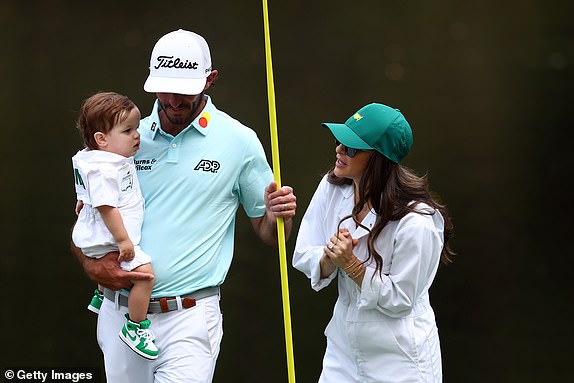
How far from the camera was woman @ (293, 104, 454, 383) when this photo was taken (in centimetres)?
381

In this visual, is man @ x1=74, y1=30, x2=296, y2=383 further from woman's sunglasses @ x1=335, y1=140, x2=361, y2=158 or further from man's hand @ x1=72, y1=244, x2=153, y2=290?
woman's sunglasses @ x1=335, y1=140, x2=361, y2=158

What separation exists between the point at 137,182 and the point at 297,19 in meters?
1.83

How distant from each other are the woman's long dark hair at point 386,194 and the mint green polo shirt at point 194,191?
0.48m

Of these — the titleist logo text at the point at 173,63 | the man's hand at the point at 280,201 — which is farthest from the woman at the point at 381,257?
the titleist logo text at the point at 173,63

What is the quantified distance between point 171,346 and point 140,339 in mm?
130

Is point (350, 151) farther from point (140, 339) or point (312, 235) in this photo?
point (140, 339)

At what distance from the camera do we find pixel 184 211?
13.4ft

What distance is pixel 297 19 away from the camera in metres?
5.64

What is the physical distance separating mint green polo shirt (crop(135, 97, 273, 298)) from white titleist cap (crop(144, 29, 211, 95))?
175 mm

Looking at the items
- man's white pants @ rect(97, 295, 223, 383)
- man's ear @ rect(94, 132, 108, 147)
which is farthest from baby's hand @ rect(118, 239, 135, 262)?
man's ear @ rect(94, 132, 108, 147)

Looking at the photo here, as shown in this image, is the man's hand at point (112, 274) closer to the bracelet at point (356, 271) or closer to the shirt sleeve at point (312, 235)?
the shirt sleeve at point (312, 235)
